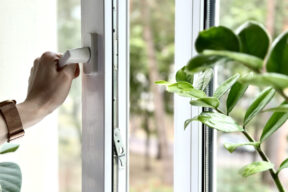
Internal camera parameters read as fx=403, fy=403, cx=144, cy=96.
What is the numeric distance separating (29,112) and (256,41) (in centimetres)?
55

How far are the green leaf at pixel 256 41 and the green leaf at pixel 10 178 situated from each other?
1.92 ft

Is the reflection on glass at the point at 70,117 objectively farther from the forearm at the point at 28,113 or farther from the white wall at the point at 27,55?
the forearm at the point at 28,113

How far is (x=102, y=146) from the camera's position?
786 mm

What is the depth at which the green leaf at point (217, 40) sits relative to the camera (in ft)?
1.09

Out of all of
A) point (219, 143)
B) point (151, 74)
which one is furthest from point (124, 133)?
point (151, 74)

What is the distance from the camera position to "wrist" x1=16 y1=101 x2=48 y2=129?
0.78 metres

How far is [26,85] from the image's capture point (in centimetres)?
93

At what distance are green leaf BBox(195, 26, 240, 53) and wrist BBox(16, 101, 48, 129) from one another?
0.53 m

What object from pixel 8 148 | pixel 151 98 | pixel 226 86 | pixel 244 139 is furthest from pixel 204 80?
pixel 151 98

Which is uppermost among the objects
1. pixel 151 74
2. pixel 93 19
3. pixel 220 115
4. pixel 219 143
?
pixel 93 19

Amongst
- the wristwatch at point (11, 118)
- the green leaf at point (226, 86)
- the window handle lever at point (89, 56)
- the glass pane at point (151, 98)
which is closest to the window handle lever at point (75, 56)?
the window handle lever at point (89, 56)

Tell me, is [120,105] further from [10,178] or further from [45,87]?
[10,178]

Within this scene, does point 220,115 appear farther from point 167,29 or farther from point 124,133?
point 167,29

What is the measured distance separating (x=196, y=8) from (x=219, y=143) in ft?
0.91
